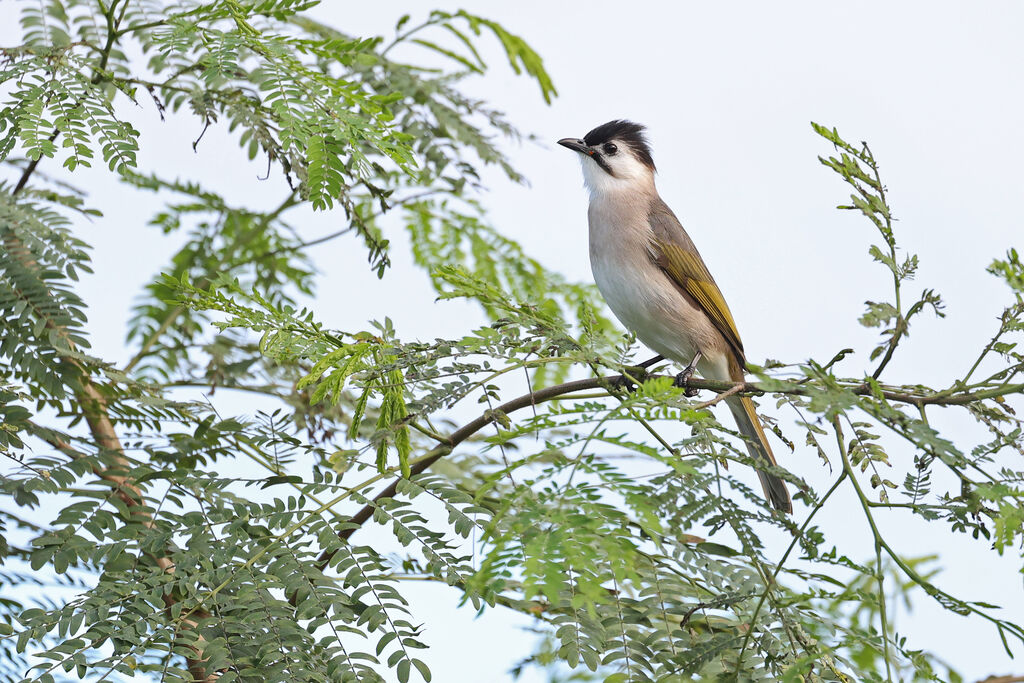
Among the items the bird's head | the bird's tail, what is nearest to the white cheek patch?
the bird's head

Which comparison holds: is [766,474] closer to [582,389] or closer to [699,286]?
[582,389]

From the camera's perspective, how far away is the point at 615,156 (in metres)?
4.71

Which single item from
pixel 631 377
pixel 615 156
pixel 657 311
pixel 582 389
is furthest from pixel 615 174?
pixel 631 377

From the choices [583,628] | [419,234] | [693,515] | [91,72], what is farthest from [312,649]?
[419,234]

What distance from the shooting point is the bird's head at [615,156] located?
4590mm

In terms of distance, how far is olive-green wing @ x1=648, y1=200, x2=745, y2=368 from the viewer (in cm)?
389

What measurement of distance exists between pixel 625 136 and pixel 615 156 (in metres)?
0.18

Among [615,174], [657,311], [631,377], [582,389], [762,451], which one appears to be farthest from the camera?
[615,174]

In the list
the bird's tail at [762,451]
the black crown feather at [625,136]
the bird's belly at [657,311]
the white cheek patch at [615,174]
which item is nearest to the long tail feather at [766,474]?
the bird's tail at [762,451]

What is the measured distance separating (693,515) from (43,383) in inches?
61.6

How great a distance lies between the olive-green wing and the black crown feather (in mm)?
835

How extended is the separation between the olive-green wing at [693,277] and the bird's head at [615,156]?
56 centimetres

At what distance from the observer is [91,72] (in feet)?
8.70

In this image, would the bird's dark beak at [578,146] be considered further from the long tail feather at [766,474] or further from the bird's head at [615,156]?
the long tail feather at [766,474]
